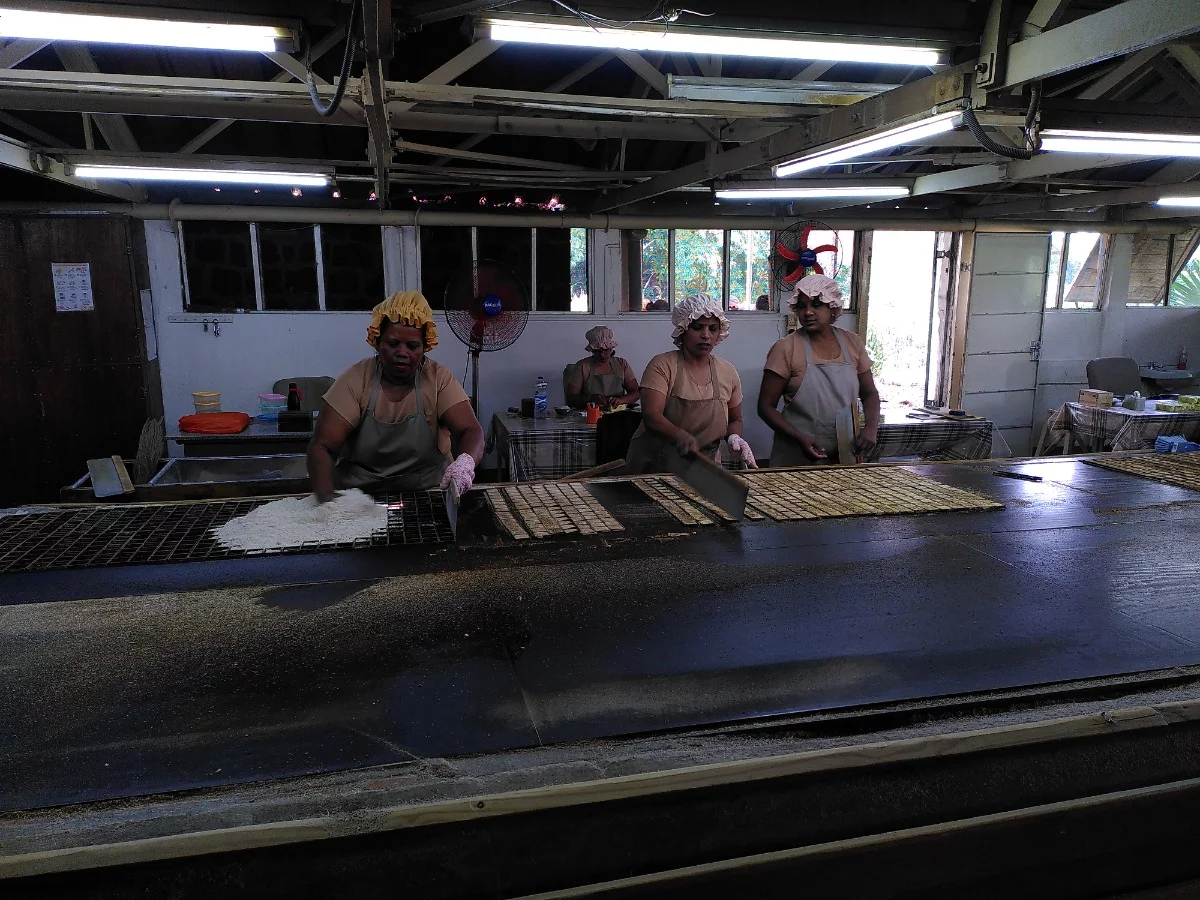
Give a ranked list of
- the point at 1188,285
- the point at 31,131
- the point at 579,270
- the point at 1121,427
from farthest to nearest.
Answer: the point at 1188,285, the point at 579,270, the point at 1121,427, the point at 31,131

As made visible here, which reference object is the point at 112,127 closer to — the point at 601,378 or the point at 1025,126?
the point at 601,378

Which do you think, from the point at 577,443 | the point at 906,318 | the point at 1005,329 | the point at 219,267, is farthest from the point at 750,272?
the point at 219,267

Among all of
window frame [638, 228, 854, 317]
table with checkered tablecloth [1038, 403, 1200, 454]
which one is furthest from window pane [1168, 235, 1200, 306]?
window frame [638, 228, 854, 317]

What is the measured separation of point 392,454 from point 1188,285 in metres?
11.1

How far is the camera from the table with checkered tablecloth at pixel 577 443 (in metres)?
5.88

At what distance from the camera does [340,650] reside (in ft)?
5.31

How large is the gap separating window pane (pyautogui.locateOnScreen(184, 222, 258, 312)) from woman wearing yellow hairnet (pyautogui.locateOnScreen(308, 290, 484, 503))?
4.87 metres

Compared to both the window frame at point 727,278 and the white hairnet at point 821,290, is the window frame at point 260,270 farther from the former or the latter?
the white hairnet at point 821,290

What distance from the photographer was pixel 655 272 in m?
8.26

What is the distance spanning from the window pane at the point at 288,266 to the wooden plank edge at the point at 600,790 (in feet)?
23.0

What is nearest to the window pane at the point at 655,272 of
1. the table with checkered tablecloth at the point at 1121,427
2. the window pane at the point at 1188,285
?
the table with checkered tablecloth at the point at 1121,427

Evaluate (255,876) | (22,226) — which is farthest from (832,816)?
(22,226)

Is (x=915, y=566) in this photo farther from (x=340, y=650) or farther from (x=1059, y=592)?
(x=340, y=650)

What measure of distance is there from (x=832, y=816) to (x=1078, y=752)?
0.51 meters
